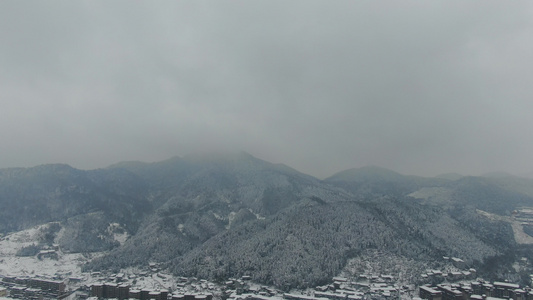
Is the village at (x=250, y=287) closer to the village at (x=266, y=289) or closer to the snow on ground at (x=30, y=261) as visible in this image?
the village at (x=266, y=289)

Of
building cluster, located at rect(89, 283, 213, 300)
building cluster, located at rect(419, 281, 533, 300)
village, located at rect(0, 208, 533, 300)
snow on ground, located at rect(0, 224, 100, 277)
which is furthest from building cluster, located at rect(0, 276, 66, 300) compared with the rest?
building cluster, located at rect(419, 281, 533, 300)

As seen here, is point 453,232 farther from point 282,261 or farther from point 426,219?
point 282,261

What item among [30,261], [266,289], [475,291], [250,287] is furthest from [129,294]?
[475,291]

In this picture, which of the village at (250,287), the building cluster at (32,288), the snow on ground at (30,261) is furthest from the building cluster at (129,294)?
the snow on ground at (30,261)

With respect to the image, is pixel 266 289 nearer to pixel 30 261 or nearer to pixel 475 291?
pixel 475 291

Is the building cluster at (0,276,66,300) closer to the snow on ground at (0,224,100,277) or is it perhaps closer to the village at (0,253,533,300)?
the village at (0,253,533,300)

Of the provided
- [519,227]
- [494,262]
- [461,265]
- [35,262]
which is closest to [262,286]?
[461,265]
